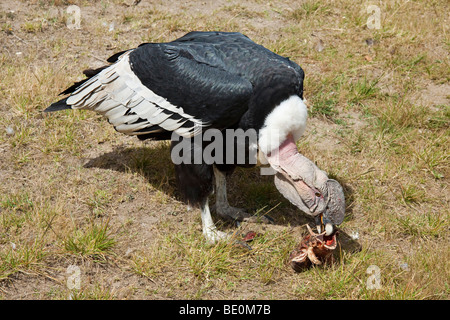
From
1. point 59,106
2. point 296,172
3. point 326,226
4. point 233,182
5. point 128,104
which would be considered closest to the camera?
point 326,226

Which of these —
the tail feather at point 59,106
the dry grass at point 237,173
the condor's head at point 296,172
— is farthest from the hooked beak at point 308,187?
the tail feather at point 59,106

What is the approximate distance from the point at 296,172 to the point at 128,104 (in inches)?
58.6

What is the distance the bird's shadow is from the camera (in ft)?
15.2

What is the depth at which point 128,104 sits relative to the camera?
14.0ft

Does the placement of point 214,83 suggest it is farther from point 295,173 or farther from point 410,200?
point 410,200

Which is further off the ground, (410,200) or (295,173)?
(295,173)

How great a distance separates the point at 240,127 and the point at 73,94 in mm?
1601

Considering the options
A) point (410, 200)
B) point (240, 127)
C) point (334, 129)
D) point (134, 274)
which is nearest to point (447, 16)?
point (334, 129)

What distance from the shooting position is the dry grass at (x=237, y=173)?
380 cm

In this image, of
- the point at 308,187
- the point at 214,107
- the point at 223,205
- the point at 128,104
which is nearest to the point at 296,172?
the point at 308,187

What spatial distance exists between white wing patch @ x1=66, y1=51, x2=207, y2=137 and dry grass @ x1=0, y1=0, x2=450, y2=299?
659 millimetres

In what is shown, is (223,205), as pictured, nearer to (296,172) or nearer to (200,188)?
(200,188)

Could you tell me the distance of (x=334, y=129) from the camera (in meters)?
5.58

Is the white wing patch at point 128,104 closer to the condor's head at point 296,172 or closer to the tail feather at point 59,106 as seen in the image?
the tail feather at point 59,106
